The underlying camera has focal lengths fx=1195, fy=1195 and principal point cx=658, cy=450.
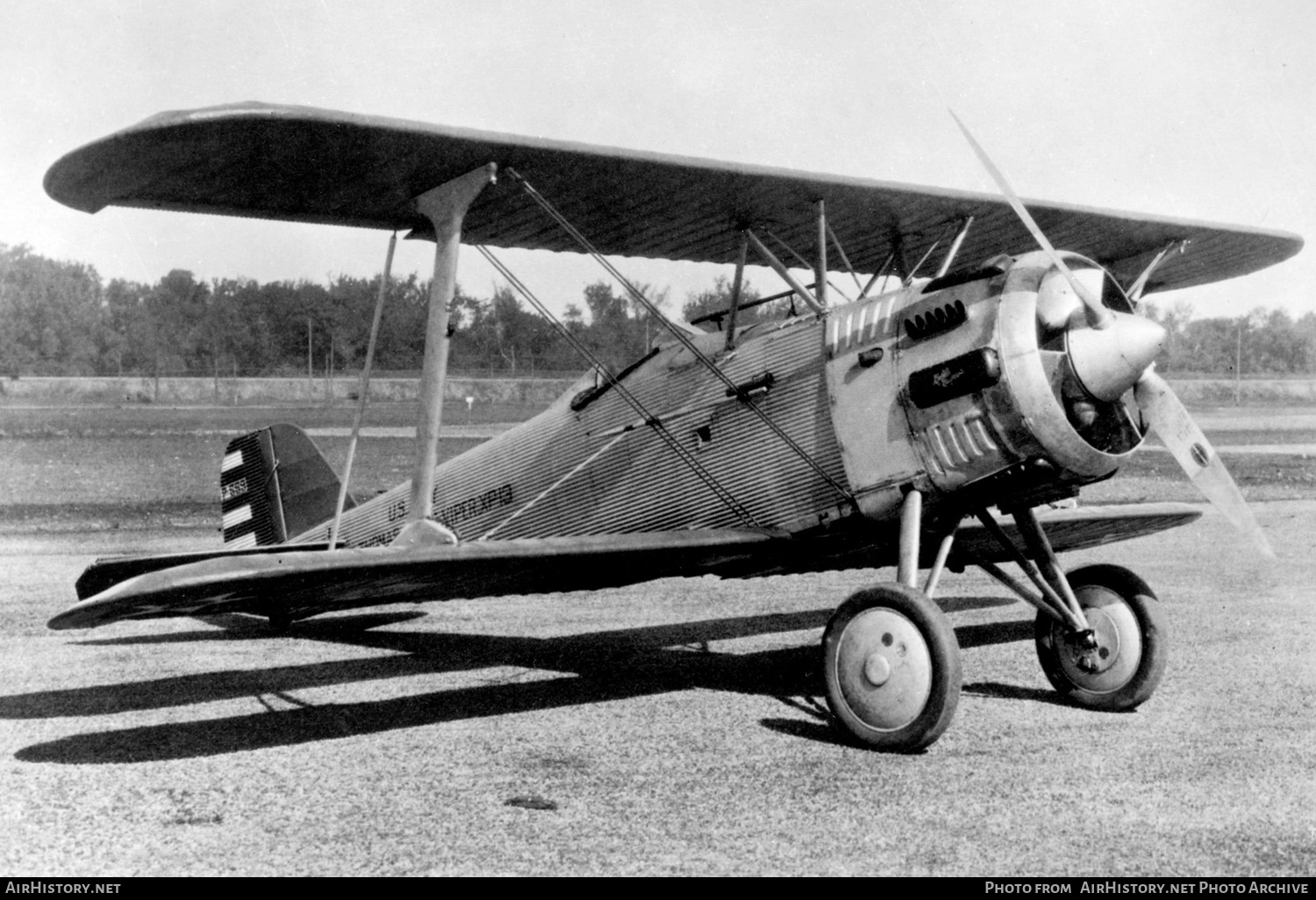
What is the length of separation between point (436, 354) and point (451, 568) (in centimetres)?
116

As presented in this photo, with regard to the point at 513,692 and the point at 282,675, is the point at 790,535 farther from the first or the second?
the point at 282,675

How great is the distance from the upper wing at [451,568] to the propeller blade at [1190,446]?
134 centimetres

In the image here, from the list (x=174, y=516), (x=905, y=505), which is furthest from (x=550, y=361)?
(x=905, y=505)

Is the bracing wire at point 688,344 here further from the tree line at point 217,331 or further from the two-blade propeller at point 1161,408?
the tree line at point 217,331

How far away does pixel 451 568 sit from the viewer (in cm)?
514

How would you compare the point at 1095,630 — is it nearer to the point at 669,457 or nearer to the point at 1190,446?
the point at 1190,446

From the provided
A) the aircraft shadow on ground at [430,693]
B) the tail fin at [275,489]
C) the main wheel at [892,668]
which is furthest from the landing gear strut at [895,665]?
the tail fin at [275,489]

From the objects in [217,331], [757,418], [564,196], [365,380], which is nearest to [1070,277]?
[757,418]

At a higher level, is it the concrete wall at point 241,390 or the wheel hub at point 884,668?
the concrete wall at point 241,390

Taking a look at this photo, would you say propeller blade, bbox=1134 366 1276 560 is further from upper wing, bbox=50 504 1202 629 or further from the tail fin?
the tail fin

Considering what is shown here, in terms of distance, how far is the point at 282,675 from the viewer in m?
7.08

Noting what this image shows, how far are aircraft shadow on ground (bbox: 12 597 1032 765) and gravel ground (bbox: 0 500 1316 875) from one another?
0.03 meters

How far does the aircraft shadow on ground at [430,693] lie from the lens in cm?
549

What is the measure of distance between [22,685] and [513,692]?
280cm
